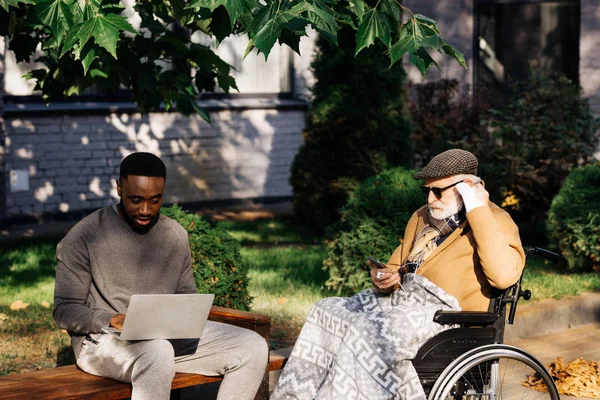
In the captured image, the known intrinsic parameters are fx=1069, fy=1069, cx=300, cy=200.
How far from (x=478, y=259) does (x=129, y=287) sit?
5.33 ft

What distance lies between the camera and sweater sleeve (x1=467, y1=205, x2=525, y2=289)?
4.82 meters

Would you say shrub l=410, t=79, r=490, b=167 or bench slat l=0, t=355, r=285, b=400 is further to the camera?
shrub l=410, t=79, r=490, b=167

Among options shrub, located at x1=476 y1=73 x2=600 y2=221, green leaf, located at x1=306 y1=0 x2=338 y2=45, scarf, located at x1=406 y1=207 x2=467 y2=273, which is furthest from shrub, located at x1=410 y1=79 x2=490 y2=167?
green leaf, located at x1=306 y1=0 x2=338 y2=45

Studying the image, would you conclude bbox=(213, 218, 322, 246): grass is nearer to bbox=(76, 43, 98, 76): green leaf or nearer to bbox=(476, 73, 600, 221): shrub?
bbox=(476, 73, 600, 221): shrub

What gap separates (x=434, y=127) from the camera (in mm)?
13891

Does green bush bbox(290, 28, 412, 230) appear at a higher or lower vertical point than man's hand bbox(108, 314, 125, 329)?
higher

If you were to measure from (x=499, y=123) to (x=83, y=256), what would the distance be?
795 centimetres

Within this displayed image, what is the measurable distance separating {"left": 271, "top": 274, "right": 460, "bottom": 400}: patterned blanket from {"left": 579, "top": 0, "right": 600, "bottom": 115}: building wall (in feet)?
38.2

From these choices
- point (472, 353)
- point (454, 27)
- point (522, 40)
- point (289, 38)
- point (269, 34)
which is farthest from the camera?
point (454, 27)

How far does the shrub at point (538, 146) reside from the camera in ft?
38.7

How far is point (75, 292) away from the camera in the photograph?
4.71 meters

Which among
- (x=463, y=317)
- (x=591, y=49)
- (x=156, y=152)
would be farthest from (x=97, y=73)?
(x=591, y=49)

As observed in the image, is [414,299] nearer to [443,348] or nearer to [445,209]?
[443,348]

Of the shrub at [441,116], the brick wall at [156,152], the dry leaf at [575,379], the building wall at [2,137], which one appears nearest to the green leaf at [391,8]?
the dry leaf at [575,379]
